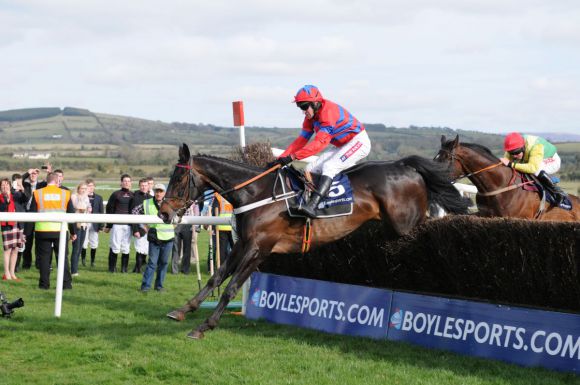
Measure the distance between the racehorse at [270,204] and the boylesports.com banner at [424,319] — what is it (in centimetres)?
68

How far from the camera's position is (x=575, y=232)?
5.42 meters

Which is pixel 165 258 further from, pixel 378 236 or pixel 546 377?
pixel 546 377

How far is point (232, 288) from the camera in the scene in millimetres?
6500

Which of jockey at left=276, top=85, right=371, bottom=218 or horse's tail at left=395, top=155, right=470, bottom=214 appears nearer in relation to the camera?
jockey at left=276, top=85, right=371, bottom=218

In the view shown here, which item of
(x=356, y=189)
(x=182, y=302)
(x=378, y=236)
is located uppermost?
(x=356, y=189)

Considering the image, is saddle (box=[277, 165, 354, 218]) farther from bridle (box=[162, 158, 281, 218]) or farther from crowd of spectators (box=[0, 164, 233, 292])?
crowd of spectators (box=[0, 164, 233, 292])

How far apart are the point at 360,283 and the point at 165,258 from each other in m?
4.16

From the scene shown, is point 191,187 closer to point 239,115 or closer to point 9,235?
point 239,115

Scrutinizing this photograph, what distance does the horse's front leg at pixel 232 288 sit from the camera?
6.35 metres

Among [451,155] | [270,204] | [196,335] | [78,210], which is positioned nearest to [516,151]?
[451,155]

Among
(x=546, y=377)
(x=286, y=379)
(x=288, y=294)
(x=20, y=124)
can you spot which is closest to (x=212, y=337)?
(x=288, y=294)

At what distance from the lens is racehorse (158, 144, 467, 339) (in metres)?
6.68

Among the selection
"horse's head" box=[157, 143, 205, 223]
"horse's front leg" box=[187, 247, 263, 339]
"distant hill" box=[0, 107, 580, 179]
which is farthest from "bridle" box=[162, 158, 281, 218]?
"distant hill" box=[0, 107, 580, 179]

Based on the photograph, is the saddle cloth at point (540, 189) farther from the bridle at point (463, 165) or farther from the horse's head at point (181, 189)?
A: the horse's head at point (181, 189)
